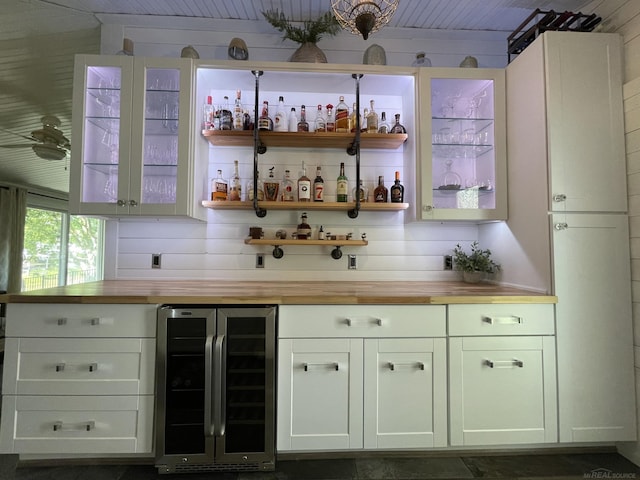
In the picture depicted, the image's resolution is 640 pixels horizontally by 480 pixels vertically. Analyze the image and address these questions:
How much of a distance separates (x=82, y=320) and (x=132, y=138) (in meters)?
1.15

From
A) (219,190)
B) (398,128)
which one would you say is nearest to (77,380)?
(219,190)

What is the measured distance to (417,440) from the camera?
5.33 feet

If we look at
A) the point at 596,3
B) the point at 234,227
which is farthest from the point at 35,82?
the point at 596,3

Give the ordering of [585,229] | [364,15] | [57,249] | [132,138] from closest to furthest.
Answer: [364,15] < [585,229] < [132,138] < [57,249]

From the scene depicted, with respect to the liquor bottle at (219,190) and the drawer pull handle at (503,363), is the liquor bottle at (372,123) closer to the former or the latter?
the liquor bottle at (219,190)

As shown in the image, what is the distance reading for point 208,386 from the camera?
1543 mm

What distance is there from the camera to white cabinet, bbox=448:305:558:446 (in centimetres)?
164

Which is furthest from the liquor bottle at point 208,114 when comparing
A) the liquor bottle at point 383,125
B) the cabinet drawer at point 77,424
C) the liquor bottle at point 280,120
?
the cabinet drawer at point 77,424

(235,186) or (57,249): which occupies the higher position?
(235,186)

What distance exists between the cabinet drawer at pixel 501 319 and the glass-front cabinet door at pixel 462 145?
0.67 metres

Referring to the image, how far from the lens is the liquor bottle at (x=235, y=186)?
222cm

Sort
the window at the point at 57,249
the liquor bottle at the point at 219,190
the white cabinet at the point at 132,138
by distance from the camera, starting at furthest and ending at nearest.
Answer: the window at the point at 57,249 → the liquor bottle at the point at 219,190 → the white cabinet at the point at 132,138

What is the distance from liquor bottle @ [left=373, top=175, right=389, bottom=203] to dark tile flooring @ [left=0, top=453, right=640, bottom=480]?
5.39ft

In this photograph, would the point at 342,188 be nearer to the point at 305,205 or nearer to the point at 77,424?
the point at 305,205
